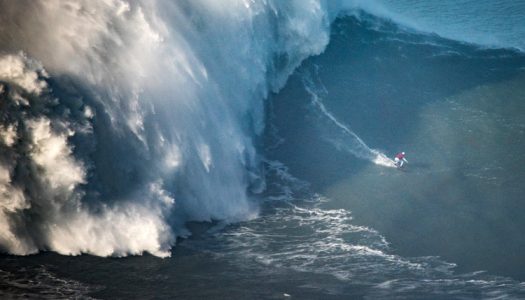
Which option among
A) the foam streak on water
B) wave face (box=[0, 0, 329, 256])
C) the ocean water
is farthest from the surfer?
wave face (box=[0, 0, 329, 256])

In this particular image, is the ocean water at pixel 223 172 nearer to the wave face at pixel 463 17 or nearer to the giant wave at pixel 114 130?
the giant wave at pixel 114 130

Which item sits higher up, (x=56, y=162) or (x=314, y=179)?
(x=314, y=179)

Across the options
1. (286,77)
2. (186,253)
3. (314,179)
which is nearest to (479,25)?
(286,77)

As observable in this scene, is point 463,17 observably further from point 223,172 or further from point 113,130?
point 113,130

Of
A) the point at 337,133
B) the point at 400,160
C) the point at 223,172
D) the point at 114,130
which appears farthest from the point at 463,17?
the point at 114,130

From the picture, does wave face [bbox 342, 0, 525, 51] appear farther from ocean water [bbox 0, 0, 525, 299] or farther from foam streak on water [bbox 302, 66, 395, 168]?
foam streak on water [bbox 302, 66, 395, 168]

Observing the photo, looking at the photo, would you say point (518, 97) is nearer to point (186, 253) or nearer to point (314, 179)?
point (314, 179)

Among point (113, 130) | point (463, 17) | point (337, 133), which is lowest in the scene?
point (113, 130)
